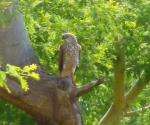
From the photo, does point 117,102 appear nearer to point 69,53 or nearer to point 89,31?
point 89,31

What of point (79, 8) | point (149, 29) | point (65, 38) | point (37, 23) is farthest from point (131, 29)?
point (65, 38)

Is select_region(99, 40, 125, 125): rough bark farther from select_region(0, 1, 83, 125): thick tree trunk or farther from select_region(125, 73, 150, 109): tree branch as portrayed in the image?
select_region(0, 1, 83, 125): thick tree trunk

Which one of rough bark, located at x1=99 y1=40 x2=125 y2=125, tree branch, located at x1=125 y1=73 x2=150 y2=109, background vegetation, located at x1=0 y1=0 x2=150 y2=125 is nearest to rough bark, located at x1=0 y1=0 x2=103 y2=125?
background vegetation, located at x1=0 y1=0 x2=150 y2=125

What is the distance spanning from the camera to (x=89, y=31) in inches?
302

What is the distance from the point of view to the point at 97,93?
9.56 metres

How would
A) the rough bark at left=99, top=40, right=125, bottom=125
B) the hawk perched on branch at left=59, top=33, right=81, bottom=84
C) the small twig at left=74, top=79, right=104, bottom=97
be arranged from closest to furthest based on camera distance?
the small twig at left=74, top=79, right=104, bottom=97
the hawk perched on branch at left=59, top=33, right=81, bottom=84
the rough bark at left=99, top=40, right=125, bottom=125

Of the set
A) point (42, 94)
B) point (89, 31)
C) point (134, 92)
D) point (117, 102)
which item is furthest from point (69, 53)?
point (134, 92)

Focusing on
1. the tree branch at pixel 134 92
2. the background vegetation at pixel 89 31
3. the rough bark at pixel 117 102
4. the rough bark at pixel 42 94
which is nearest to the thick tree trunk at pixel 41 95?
the rough bark at pixel 42 94

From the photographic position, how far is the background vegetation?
7426 mm

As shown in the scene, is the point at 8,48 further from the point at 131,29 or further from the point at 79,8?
the point at 131,29

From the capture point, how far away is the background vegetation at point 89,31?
7.43 m

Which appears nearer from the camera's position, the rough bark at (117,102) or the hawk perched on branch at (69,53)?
the hawk perched on branch at (69,53)

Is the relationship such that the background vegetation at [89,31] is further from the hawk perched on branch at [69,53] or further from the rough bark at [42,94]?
the hawk perched on branch at [69,53]

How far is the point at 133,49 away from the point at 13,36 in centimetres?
251
